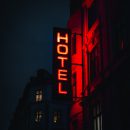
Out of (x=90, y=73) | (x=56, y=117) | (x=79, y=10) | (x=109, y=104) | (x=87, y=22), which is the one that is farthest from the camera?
(x=56, y=117)

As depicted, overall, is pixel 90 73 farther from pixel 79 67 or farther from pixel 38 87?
pixel 38 87

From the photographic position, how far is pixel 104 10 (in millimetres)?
19141

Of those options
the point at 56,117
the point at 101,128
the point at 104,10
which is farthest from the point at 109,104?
the point at 56,117

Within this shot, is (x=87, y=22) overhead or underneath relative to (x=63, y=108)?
overhead

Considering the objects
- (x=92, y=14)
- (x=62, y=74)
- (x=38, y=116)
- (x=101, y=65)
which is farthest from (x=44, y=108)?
(x=101, y=65)

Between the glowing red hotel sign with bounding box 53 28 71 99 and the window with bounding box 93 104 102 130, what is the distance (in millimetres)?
1943

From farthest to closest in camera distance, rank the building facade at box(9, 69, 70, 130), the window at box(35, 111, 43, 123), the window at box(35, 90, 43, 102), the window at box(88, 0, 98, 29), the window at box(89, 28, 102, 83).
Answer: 1. the window at box(35, 90, 43, 102)
2. the window at box(35, 111, 43, 123)
3. the building facade at box(9, 69, 70, 130)
4. the window at box(88, 0, 98, 29)
5. the window at box(89, 28, 102, 83)

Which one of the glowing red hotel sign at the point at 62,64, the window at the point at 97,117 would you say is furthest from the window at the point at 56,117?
the glowing red hotel sign at the point at 62,64

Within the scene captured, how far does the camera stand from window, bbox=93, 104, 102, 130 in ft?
61.7

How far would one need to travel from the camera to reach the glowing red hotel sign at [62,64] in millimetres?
19145

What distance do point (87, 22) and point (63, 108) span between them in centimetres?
3532

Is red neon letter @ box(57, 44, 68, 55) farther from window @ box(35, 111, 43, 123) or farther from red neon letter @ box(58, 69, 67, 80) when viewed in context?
window @ box(35, 111, 43, 123)

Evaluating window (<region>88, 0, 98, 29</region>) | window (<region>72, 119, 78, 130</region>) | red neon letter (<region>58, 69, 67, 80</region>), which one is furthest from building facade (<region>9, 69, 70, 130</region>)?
red neon letter (<region>58, 69, 67, 80</region>)

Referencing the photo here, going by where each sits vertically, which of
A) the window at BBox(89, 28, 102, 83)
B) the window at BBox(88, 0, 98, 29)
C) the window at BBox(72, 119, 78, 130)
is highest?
the window at BBox(88, 0, 98, 29)
